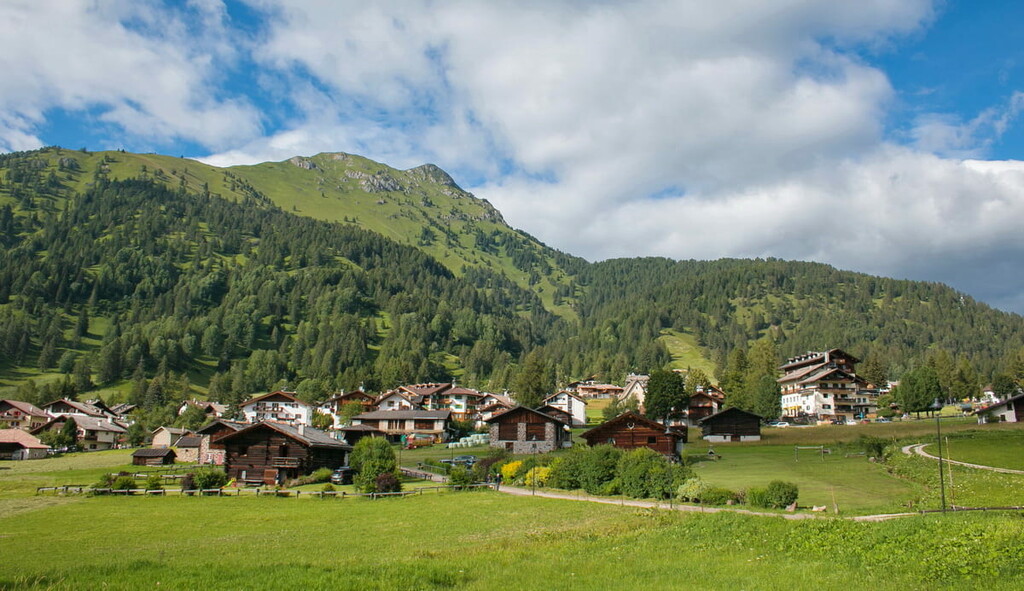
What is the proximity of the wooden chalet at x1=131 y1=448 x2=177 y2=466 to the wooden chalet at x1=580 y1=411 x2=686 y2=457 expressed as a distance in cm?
5626

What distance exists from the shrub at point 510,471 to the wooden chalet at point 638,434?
17.6 metres

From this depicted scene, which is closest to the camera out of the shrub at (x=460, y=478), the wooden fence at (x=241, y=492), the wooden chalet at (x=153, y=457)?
the wooden fence at (x=241, y=492)

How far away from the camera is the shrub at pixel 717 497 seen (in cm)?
3706

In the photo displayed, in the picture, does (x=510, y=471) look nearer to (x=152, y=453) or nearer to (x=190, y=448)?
(x=152, y=453)

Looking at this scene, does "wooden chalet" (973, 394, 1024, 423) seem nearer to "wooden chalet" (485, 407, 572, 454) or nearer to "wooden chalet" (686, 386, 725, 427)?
"wooden chalet" (686, 386, 725, 427)

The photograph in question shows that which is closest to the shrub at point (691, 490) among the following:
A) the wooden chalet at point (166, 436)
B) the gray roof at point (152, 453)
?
the gray roof at point (152, 453)

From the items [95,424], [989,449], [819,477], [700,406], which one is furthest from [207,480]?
[700,406]

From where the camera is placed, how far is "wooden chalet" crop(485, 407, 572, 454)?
85.1 m

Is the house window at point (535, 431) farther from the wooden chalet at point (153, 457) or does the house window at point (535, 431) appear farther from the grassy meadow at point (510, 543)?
the wooden chalet at point (153, 457)

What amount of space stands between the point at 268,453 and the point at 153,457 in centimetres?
2941

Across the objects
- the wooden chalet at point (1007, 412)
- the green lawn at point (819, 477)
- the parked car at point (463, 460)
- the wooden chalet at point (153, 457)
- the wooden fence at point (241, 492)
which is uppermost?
the wooden chalet at point (1007, 412)

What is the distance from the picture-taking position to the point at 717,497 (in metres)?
37.2

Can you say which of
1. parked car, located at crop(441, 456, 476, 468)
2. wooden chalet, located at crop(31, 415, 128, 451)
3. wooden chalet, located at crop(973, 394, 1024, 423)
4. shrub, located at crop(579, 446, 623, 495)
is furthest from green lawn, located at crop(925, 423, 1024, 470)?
wooden chalet, located at crop(31, 415, 128, 451)

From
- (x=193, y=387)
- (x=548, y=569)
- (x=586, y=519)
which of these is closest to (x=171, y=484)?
(x=586, y=519)
